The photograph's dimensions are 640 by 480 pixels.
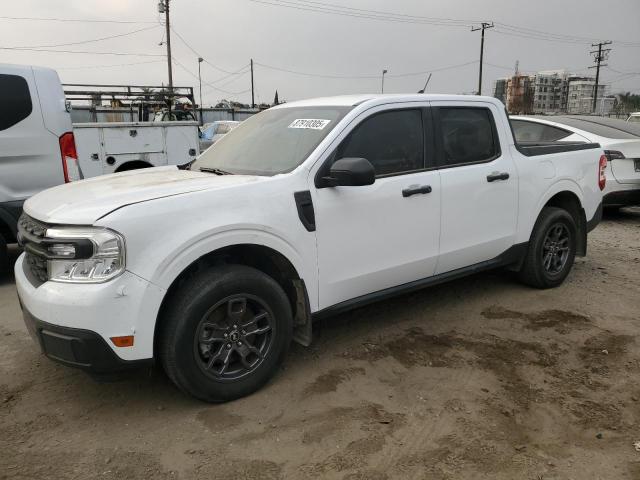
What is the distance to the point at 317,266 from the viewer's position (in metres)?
3.32

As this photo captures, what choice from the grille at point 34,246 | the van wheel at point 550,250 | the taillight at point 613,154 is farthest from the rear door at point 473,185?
the taillight at point 613,154

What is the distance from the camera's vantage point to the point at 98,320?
2578 mm

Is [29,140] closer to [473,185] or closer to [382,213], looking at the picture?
[382,213]

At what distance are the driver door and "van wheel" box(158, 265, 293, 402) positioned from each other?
42cm

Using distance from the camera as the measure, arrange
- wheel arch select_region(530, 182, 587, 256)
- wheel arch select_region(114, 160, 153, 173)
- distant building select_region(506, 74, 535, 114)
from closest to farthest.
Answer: wheel arch select_region(530, 182, 587, 256), wheel arch select_region(114, 160, 153, 173), distant building select_region(506, 74, 535, 114)

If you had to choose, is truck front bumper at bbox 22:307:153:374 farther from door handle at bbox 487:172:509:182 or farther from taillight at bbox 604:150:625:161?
taillight at bbox 604:150:625:161

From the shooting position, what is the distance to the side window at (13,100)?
5184 mm

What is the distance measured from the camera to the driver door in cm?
338

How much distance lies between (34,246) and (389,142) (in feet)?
7.72

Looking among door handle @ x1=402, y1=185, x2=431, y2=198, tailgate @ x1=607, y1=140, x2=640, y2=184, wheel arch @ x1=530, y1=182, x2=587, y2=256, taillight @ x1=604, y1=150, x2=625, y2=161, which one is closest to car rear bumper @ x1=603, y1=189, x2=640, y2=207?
tailgate @ x1=607, y1=140, x2=640, y2=184

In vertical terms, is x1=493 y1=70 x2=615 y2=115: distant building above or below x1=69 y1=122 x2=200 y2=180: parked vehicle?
above

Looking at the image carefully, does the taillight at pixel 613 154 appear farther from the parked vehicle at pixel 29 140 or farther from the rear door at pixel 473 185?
the parked vehicle at pixel 29 140

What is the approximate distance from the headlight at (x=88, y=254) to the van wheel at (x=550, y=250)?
370 cm

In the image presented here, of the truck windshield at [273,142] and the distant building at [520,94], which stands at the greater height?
the distant building at [520,94]
